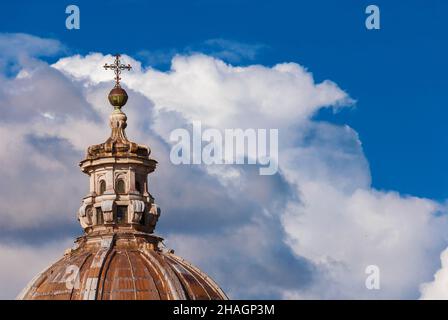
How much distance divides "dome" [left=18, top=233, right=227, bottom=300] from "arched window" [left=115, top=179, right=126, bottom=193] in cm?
432

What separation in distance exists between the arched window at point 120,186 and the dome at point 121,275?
14.2ft

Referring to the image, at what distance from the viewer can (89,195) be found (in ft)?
612

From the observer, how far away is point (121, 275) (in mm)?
178250

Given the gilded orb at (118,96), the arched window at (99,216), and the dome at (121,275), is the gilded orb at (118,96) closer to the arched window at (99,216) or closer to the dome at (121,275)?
the arched window at (99,216)

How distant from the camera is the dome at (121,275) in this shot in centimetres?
17662

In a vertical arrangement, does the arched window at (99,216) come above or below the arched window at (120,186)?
below

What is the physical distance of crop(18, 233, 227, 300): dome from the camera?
579 ft

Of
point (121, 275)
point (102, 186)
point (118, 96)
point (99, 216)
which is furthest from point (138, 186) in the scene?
A: point (121, 275)

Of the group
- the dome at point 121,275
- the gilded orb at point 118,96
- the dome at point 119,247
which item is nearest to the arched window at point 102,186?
the dome at point 119,247

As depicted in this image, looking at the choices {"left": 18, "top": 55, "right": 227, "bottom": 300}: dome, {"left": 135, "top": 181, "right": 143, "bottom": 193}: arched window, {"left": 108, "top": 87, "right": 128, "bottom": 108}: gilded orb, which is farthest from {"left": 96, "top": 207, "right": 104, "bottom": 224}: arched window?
{"left": 108, "top": 87, "right": 128, "bottom": 108}: gilded orb
